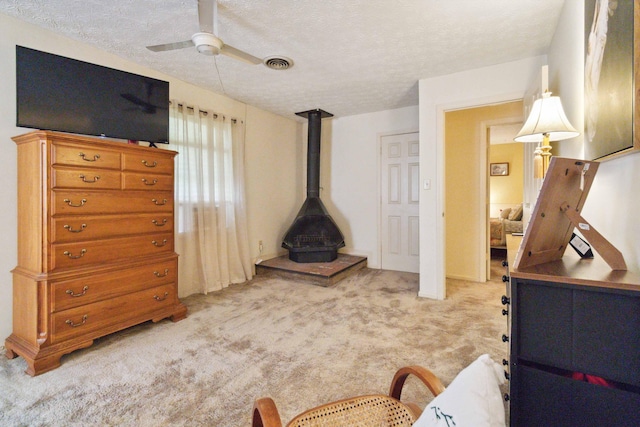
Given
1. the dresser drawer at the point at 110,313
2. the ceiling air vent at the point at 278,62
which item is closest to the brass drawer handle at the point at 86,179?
the dresser drawer at the point at 110,313

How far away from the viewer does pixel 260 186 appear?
440 cm

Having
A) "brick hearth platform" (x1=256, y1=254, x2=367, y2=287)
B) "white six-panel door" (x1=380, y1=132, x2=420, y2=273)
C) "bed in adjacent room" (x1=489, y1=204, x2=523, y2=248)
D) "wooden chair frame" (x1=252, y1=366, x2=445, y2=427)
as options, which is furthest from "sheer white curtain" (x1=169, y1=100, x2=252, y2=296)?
"bed in adjacent room" (x1=489, y1=204, x2=523, y2=248)

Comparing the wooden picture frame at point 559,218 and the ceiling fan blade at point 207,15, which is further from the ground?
the ceiling fan blade at point 207,15

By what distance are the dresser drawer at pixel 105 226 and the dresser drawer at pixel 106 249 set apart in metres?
0.04

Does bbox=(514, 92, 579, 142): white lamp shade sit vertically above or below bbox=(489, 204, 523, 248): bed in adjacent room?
above

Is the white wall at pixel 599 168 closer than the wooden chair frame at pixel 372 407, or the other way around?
the wooden chair frame at pixel 372 407

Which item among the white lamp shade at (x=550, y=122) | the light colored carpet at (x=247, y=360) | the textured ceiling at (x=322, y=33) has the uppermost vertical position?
the textured ceiling at (x=322, y=33)

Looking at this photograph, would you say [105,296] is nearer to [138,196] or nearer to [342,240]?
[138,196]

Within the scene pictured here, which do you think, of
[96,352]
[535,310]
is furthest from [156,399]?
[535,310]

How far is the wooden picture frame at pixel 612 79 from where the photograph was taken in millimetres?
964

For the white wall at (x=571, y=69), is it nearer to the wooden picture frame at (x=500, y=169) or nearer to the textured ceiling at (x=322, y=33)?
the textured ceiling at (x=322, y=33)

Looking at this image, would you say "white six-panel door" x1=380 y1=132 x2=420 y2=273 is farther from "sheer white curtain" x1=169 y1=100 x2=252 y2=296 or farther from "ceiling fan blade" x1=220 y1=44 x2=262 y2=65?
"ceiling fan blade" x1=220 y1=44 x2=262 y2=65

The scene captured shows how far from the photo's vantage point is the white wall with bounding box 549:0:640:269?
106 cm

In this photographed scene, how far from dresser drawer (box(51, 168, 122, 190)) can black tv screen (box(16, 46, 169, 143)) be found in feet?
1.22
